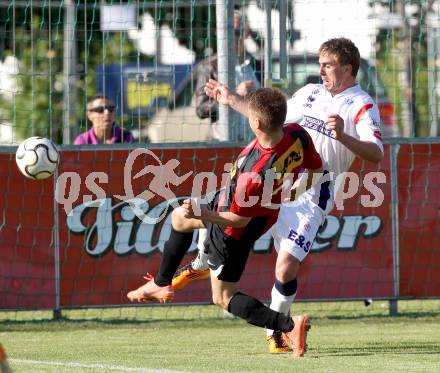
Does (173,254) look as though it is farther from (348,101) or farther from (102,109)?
(102,109)

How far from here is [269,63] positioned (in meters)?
10.9

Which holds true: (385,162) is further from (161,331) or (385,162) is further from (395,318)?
(161,331)

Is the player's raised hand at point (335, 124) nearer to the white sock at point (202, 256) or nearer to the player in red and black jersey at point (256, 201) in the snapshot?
the player in red and black jersey at point (256, 201)

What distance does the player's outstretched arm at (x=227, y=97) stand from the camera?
8.07m

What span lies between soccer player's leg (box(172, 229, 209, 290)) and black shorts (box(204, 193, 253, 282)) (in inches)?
13.3

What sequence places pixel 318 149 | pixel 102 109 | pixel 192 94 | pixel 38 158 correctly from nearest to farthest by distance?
pixel 318 149, pixel 38 158, pixel 102 109, pixel 192 94

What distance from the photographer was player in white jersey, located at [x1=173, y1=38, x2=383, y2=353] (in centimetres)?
810

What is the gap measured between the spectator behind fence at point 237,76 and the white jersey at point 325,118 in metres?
2.56

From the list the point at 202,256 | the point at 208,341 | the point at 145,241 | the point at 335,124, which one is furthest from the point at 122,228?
the point at 335,124

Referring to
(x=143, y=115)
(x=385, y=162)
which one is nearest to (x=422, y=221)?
(x=385, y=162)

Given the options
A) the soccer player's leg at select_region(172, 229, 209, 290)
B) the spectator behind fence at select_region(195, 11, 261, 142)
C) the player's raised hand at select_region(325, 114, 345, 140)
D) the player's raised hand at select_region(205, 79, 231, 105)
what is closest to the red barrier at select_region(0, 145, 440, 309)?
the spectator behind fence at select_region(195, 11, 261, 142)

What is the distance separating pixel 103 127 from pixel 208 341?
3.37 meters

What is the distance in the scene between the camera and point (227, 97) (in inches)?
320

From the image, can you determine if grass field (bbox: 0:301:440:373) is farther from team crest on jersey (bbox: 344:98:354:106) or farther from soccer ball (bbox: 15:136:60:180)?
team crest on jersey (bbox: 344:98:354:106)
